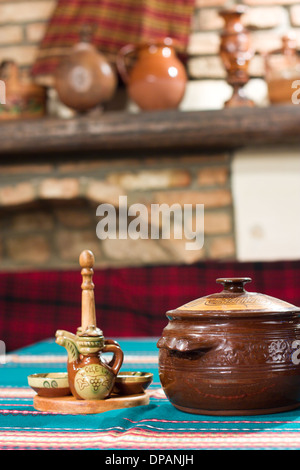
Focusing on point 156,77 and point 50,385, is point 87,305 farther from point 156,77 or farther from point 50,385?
point 156,77

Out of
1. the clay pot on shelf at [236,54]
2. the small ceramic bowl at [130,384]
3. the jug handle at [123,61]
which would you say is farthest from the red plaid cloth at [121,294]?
the small ceramic bowl at [130,384]

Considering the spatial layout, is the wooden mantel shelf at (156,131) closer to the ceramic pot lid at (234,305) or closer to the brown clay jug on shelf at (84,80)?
the brown clay jug on shelf at (84,80)

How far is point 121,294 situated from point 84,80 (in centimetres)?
82

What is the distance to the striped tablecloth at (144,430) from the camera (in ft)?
1.98

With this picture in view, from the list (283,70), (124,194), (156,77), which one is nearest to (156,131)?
(156,77)

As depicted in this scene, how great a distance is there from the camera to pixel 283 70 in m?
2.59

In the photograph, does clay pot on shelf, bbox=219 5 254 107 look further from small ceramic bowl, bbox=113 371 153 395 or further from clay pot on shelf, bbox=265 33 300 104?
small ceramic bowl, bbox=113 371 153 395

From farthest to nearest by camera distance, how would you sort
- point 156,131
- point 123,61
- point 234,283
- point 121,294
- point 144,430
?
point 123,61 < point 156,131 < point 121,294 < point 234,283 < point 144,430

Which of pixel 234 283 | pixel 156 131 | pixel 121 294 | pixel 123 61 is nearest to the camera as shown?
pixel 234 283

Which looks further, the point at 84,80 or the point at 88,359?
the point at 84,80

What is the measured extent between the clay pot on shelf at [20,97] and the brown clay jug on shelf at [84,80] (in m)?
0.15

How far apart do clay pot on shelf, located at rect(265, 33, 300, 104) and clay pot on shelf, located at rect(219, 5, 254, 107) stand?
9 cm

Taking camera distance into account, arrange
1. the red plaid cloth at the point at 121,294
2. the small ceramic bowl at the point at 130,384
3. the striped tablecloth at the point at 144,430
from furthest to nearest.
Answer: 1. the red plaid cloth at the point at 121,294
2. the small ceramic bowl at the point at 130,384
3. the striped tablecloth at the point at 144,430
